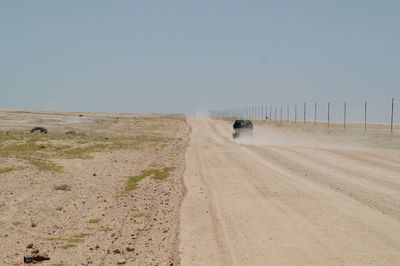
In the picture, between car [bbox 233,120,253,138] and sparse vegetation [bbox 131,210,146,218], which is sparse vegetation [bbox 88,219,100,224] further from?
car [bbox 233,120,253,138]

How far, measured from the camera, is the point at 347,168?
30.4m

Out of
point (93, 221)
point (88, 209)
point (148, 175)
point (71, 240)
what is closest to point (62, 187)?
point (88, 209)

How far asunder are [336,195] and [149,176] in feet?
35.6

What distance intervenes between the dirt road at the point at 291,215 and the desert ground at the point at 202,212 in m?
0.02

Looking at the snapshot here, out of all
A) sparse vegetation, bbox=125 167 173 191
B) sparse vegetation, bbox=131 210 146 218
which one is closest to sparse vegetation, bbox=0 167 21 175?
sparse vegetation, bbox=125 167 173 191

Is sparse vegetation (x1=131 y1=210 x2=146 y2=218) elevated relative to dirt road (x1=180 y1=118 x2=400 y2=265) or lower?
lower

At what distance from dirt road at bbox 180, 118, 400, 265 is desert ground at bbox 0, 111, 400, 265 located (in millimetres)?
24

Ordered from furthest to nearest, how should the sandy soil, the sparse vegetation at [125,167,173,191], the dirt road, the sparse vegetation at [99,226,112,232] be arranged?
the sparse vegetation at [125,167,173,191] → the sparse vegetation at [99,226,112,232] → the sandy soil → the dirt road

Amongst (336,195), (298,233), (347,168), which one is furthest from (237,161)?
(298,233)

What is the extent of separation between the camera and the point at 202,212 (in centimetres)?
1712

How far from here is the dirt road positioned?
11961 millimetres

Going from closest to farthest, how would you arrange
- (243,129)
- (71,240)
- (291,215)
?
(71,240) → (291,215) → (243,129)

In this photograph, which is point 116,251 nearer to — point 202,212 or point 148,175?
point 202,212

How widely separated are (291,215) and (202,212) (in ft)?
7.90
